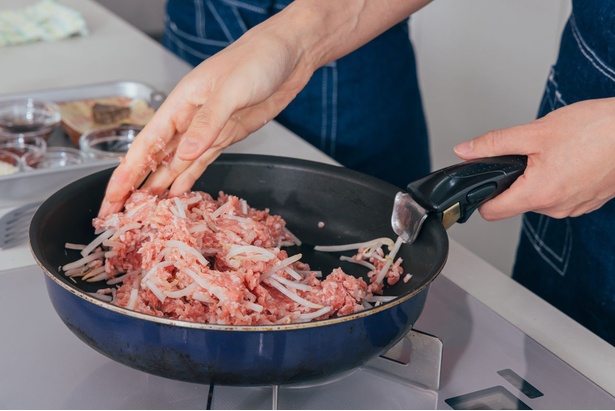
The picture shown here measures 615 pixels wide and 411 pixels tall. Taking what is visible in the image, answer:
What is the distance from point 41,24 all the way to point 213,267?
1249 mm

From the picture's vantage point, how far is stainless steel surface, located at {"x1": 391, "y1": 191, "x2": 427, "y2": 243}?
3.48ft

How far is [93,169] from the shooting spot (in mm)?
1453

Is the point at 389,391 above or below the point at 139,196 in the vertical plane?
below

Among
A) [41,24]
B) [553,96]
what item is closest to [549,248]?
[553,96]

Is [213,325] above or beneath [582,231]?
beneath

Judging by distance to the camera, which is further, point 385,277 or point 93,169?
point 93,169

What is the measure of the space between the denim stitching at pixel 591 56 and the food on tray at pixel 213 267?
47 cm

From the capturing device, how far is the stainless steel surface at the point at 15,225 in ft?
4.22

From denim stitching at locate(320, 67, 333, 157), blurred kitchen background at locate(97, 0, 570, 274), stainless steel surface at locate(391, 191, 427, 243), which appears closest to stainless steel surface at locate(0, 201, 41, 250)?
stainless steel surface at locate(391, 191, 427, 243)

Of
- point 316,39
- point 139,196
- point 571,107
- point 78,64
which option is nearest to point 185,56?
point 78,64

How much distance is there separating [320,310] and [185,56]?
1.28 meters

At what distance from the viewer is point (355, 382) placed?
3.34ft

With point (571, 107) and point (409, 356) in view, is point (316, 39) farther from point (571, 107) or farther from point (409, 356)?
point (409, 356)

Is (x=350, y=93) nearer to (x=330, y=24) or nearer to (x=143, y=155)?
(x=330, y=24)
